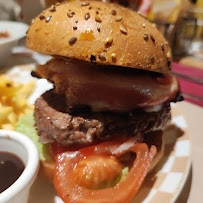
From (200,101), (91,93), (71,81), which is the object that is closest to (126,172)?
(91,93)

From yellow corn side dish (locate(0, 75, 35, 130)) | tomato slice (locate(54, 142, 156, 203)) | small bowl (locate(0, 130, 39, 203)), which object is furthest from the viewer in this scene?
yellow corn side dish (locate(0, 75, 35, 130))

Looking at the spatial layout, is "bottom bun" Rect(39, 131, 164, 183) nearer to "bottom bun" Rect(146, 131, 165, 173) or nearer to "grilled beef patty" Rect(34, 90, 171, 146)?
"bottom bun" Rect(146, 131, 165, 173)

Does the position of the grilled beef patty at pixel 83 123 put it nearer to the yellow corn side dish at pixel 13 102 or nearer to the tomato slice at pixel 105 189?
the tomato slice at pixel 105 189

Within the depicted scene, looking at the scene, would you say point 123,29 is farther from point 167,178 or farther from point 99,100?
point 167,178

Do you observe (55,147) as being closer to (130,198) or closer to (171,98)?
(130,198)

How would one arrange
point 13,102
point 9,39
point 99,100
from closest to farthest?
point 99,100, point 13,102, point 9,39

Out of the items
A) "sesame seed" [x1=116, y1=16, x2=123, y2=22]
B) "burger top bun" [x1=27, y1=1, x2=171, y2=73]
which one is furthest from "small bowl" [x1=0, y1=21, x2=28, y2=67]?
"sesame seed" [x1=116, y1=16, x2=123, y2=22]

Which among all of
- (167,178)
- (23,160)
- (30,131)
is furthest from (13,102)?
(167,178)

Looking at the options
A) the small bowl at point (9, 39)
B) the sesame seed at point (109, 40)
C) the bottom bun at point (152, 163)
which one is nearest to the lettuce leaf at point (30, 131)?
the bottom bun at point (152, 163)
